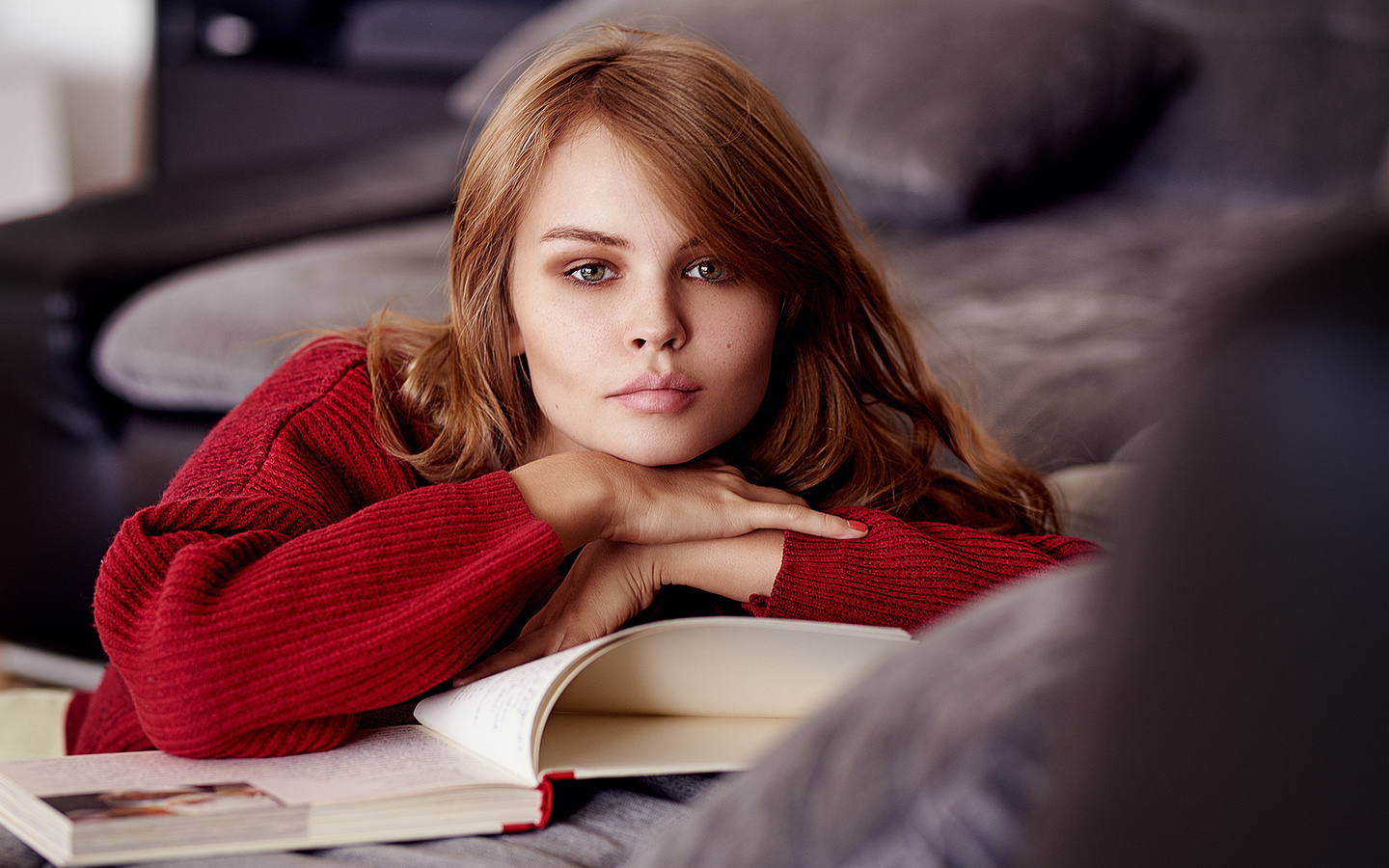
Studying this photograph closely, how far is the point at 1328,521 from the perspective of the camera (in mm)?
208

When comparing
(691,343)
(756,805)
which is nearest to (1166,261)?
(691,343)

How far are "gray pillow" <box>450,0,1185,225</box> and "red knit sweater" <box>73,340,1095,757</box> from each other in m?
0.94

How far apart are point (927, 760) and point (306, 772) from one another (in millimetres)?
376

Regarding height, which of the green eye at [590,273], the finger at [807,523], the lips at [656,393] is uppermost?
the green eye at [590,273]

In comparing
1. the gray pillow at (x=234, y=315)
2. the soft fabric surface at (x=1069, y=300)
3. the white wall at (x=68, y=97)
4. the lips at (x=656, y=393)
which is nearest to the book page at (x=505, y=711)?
the lips at (x=656, y=393)

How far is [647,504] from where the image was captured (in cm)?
75

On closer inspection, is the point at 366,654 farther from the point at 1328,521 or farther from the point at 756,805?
the point at 1328,521

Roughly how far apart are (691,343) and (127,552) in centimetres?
36

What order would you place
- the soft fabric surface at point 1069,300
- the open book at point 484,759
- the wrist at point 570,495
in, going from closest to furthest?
the open book at point 484,759
the wrist at point 570,495
the soft fabric surface at point 1069,300

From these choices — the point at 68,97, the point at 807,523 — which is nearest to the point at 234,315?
the point at 807,523

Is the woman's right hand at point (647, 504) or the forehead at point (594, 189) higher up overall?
the forehead at point (594, 189)

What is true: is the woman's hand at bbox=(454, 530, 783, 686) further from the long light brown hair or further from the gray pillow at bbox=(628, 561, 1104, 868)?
the gray pillow at bbox=(628, 561, 1104, 868)

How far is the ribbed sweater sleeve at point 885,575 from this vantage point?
0.76 m

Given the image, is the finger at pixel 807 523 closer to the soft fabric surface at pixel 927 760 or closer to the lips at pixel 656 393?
the lips at pixel 656 393
